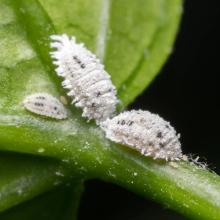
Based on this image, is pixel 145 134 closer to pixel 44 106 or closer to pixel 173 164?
pixel 173 164

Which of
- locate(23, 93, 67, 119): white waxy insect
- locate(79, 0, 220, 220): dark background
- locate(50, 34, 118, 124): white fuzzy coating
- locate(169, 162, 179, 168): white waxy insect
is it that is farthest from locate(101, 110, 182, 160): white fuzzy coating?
locate(79, 0, 220, 220): dark background

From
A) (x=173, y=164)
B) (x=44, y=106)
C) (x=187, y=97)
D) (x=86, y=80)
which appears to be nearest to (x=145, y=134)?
(x=173, y=164)

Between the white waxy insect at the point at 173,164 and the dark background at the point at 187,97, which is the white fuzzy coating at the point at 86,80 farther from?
the dark background at the point at 187,97

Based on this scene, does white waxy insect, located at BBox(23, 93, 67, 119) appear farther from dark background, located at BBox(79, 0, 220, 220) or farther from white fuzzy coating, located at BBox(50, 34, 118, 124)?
dark background, located at BBox(79, 0, 220, 220)

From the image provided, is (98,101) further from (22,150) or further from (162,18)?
(162,18)

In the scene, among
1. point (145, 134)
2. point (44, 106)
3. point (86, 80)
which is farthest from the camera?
point (86, 80)

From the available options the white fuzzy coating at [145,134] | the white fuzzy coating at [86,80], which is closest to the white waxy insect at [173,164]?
the white fuzzy coating at [145,134]

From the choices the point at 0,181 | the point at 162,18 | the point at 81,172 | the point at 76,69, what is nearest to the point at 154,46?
the point at 162,18
